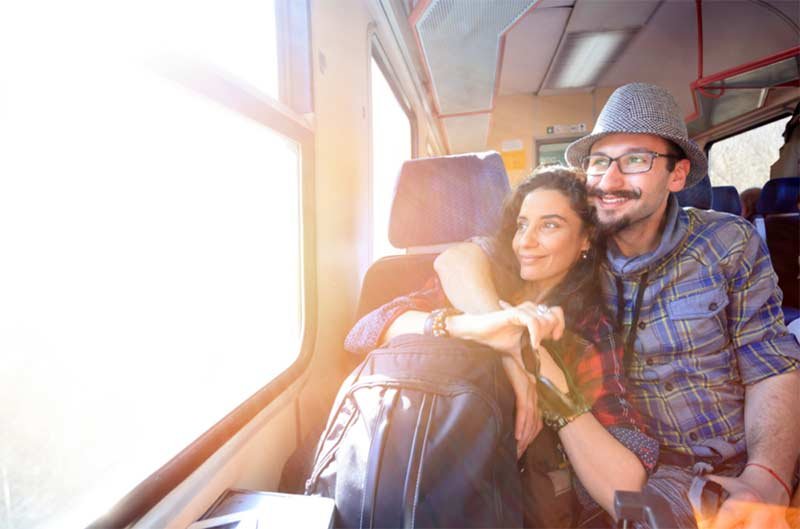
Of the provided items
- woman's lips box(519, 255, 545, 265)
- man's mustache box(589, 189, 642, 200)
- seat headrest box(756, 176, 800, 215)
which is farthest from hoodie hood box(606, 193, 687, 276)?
seat headrest box(756, 176, 800, 215)

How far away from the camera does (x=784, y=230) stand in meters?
2.87

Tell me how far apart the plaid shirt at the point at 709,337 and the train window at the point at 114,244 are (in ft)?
4.02

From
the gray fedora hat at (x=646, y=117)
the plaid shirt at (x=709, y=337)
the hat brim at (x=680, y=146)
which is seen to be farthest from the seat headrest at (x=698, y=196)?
the plaid shirt at (x=709, y=337)

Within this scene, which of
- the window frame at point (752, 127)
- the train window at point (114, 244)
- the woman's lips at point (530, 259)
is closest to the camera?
the train window at point (114, 244)

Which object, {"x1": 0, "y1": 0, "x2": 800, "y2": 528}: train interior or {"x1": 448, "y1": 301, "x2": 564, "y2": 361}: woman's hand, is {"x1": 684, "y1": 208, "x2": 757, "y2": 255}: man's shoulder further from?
{"x1": 0, "y1": 0, "x2": 800, "y2": 528}: train interior

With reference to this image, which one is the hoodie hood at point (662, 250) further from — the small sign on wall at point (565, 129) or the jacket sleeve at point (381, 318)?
the small sign on wall at point (565, 129)

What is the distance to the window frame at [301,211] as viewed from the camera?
697 millimetres

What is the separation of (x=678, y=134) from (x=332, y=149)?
1266mm

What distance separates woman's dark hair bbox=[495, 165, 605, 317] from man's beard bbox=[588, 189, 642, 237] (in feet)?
0.19

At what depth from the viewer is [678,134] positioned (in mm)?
1145

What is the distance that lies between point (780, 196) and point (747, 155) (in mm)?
1564

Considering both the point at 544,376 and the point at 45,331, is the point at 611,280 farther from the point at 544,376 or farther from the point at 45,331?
the point at 45,331

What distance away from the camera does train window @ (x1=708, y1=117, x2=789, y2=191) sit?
370 cm

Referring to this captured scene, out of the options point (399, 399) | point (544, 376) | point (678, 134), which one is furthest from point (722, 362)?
point (399, 399)
